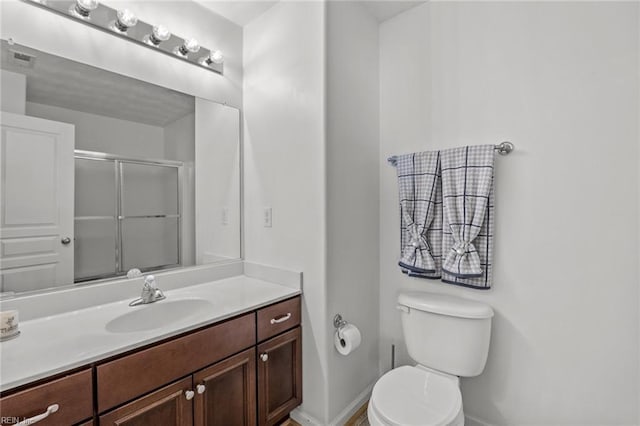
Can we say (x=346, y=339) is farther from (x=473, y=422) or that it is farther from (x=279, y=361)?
(x=473, y=422)

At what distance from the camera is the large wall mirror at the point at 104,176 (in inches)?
48.5

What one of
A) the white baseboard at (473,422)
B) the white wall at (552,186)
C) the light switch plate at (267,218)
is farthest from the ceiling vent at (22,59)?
the white baseboard at (473,422)

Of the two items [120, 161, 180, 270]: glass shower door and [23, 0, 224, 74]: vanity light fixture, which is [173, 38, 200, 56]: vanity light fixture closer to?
[23, 0, 224, 74]: vanity light fixture

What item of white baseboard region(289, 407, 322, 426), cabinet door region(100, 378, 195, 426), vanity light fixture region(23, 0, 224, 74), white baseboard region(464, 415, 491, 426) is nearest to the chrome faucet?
cabinet door region(100, 378, 195, 426)

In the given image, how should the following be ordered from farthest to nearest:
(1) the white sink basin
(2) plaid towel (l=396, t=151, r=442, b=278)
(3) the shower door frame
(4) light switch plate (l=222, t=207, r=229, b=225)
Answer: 1. (4) light switch plate (l=222, t=207, r=229, b=225)
2. (2) plaid towel (l=396, t=151, r=442, b=278)
3. (3) the shower door frame
4. (1) the white sink basin

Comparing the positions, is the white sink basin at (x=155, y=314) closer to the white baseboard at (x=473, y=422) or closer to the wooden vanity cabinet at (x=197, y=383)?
the wooden vanity cabinet at (x=197, y=383)

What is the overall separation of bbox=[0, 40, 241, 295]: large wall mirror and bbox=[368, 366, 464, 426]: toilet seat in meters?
1.19

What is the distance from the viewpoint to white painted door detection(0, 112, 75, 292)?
47.2 inches

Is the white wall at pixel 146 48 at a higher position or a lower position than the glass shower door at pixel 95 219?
higher

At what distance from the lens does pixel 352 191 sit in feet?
5.71

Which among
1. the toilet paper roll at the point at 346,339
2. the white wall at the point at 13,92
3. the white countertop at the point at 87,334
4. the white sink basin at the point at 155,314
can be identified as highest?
the white wall at the point at 13,92

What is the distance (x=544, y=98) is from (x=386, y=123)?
818 mm

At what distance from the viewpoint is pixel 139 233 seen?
1585mm

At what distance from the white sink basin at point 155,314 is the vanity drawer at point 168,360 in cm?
19
